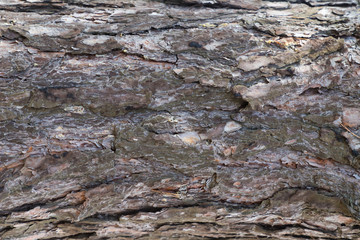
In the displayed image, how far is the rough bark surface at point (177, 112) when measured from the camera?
2.18 m

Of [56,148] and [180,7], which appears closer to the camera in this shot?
[56,148]

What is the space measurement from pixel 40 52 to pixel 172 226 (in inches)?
77.3

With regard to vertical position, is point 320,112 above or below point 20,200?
above

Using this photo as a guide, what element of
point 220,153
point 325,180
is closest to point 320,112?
point 325,180

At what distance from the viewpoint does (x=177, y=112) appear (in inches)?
90.1

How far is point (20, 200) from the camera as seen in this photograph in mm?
2334

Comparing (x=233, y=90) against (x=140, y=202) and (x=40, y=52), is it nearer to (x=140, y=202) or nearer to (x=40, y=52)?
(x=140, y=202)

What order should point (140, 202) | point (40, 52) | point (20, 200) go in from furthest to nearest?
1. point (140, 202)
2. point (20, 200)
3. point (40, 52)

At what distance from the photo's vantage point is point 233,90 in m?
2.21

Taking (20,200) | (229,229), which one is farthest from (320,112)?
(20,200)

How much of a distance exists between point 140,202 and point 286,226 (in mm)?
1426

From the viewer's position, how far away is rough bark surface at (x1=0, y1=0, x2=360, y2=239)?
2184mm

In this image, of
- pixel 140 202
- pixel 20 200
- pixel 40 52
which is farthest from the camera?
pixel 140 202

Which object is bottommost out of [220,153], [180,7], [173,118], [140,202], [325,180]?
[140,202]
